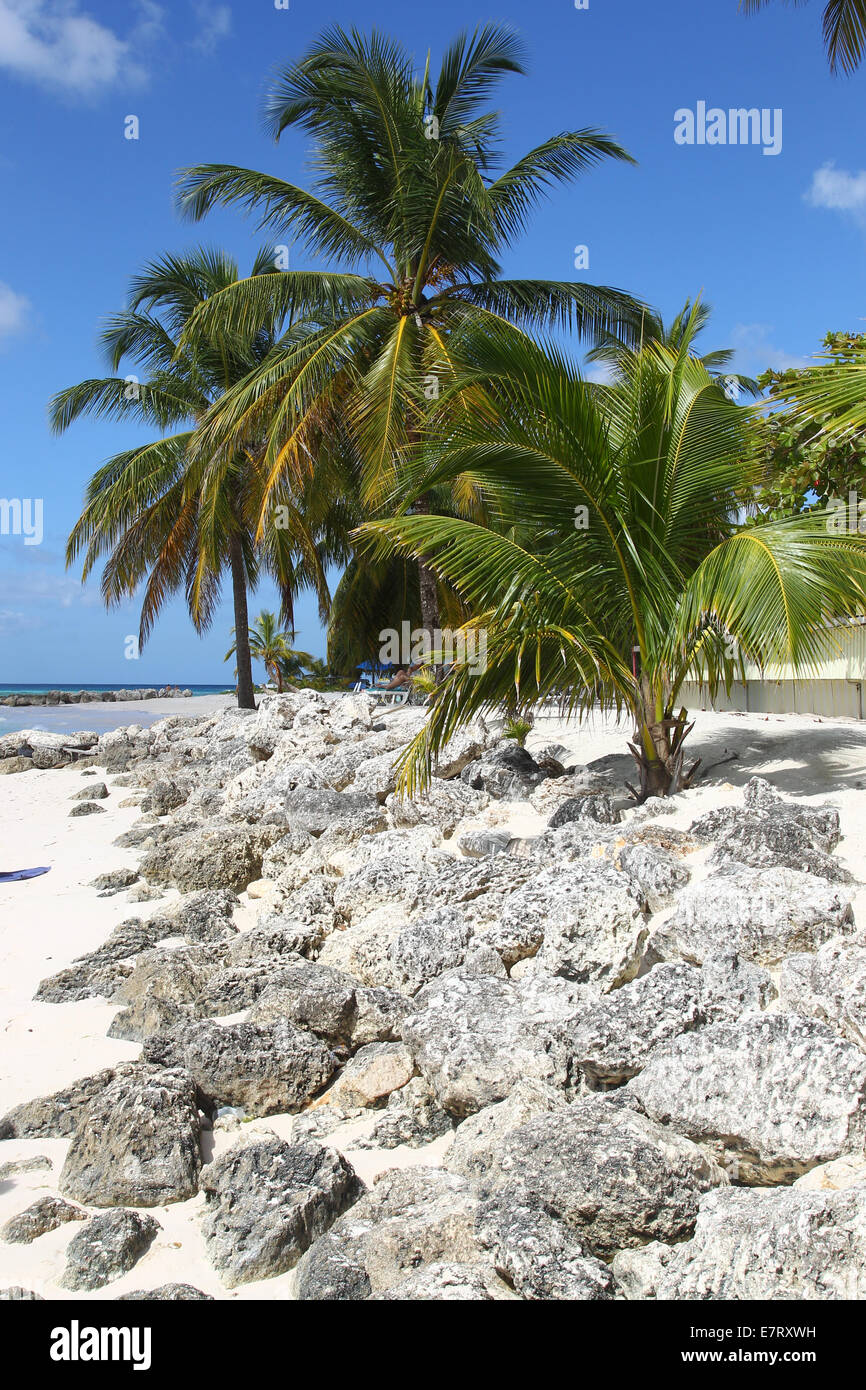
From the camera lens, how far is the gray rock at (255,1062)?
4.00 m

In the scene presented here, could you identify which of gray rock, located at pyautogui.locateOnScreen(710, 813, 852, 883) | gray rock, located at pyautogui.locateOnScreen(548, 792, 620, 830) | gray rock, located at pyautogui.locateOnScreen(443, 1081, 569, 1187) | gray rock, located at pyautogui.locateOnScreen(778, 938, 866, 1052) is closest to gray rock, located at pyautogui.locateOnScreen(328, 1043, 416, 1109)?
gray rock, located at pyautogui.locateOnScreen(443, 1081, 569, 1187)

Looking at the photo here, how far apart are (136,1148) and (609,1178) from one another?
1.81m

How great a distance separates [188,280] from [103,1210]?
19.1m

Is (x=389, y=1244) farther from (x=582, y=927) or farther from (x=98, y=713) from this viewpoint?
(x=98, y=713)

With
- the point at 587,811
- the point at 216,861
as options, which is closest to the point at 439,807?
the point at 587,811

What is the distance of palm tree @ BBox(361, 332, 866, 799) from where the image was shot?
6250mm

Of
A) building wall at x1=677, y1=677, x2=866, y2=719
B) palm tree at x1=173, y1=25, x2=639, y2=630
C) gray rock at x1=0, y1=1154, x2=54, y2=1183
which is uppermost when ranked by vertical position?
palm tree at x1=173, y1=25, x2=639, y2=630

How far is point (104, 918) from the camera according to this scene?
684 cm

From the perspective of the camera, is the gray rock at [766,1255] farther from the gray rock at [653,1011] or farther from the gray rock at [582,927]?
the gray rock at [582,927]

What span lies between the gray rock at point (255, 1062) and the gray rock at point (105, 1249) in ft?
2.68

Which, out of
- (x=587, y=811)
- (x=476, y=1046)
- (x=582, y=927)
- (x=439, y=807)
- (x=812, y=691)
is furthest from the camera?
(x=812, y=691)

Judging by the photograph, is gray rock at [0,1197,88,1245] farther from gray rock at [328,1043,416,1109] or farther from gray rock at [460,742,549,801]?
Result: gray rock at [460,742,549,801]

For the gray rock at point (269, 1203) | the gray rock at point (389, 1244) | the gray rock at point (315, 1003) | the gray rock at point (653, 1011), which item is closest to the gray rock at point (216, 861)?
the gray rock at point (315, 1003)

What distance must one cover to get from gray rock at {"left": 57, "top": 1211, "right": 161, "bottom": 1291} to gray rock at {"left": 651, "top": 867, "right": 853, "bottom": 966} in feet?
8.01
